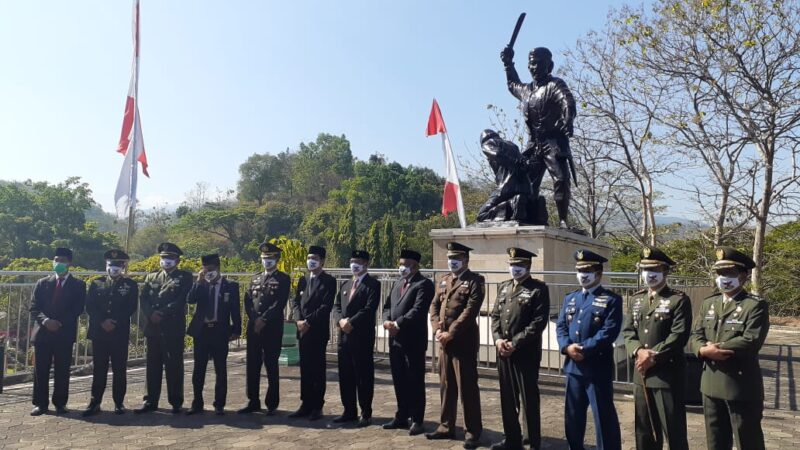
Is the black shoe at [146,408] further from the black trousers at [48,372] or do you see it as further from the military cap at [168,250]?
the military cap at [168,250]

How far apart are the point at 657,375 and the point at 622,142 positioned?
15865 millimetres

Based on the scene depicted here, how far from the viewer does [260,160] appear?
210 feet

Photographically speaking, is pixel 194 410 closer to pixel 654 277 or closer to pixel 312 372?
pixel 312 372

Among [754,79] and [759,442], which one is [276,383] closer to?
[759,442]

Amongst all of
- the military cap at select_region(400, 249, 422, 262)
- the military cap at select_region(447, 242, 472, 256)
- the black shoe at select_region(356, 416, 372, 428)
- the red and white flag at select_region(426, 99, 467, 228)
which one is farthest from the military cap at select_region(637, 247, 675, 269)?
the red and white flag at select_region(426, 99, 467, 228)

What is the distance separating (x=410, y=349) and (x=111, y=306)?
2960 millimetres

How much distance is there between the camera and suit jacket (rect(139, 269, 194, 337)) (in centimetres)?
610

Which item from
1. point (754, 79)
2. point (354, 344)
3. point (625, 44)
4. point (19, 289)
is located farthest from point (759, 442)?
point (625, 44)

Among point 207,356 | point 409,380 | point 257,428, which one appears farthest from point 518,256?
point 207,356

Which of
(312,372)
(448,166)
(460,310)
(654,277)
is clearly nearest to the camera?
(654,277)

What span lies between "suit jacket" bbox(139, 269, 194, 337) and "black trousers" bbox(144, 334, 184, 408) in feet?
0.28

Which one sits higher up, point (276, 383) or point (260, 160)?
point (260, 160)

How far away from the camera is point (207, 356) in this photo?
6168 mm

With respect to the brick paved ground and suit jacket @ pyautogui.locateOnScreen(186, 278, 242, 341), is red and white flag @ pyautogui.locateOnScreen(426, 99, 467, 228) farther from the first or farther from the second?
suit jacket @ pyautogui.locateOnScreen(186, 278, 242, 341)
